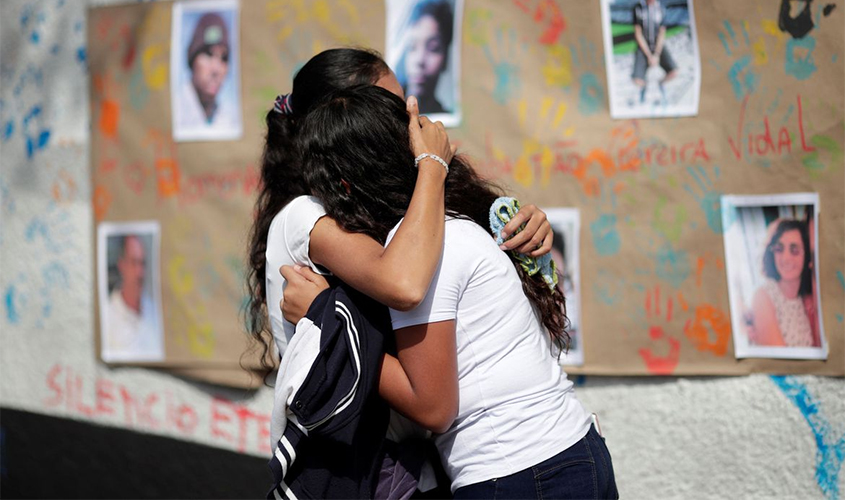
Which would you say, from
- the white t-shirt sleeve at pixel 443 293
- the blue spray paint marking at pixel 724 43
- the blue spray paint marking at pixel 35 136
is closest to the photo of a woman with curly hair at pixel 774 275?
the blue spray paint marking at pixel 724 43

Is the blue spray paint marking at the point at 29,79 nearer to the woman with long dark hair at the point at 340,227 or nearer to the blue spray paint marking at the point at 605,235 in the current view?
the woman with long dark hair at the point at 340,227

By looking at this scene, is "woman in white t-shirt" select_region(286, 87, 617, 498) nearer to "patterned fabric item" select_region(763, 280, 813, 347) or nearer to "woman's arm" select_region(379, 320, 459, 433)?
"woman's arm" select_region(379, 320, 459, 433)

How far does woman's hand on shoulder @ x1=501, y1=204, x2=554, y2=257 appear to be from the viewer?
1.72 metres

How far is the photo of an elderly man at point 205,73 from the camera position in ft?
10.8

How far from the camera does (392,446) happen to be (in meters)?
1.78

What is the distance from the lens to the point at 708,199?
107 inches

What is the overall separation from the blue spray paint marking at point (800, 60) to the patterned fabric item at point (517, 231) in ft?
4.39

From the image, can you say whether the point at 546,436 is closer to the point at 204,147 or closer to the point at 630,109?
the point at 630,109

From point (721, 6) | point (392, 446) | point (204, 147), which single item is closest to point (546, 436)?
point (392, 446)

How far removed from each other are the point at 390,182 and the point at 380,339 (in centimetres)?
34

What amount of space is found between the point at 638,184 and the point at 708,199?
0.80ft

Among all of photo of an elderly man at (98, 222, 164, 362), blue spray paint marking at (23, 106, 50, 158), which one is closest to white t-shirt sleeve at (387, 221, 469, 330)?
photo of an elderly man at (98, 222, 164, 362)

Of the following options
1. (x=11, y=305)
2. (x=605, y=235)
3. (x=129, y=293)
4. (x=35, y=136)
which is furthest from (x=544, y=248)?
(x=11, y=305)

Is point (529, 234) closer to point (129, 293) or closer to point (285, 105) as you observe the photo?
point (285, 105)
